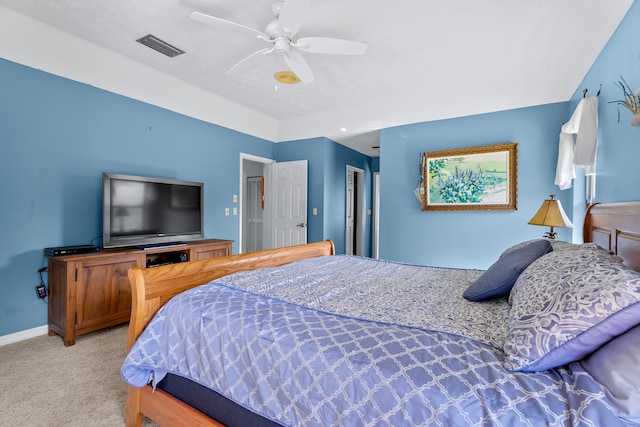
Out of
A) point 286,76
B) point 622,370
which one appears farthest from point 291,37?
point 622,370

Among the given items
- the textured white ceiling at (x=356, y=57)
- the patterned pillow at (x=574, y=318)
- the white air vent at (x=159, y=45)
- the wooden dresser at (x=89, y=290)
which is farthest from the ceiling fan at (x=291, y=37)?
the wooden dresser at (x=89, y=290)

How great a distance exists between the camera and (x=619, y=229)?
63.6 inches

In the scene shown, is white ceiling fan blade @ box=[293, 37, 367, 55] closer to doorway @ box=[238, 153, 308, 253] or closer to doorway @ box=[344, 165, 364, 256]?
doorway @ box=[238, 153, 308, 253]

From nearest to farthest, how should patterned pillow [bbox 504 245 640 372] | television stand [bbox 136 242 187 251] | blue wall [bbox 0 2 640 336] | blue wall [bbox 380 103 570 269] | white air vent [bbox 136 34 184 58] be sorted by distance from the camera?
patterned pillow [bbox 504 245 640 372]
blue wall [bbox 0 2 640 336]
white air vent [bbox 136 34 184 58]
television stand [bbox 136 242 187 251]
blue wall [bbox 380 103 570 269]

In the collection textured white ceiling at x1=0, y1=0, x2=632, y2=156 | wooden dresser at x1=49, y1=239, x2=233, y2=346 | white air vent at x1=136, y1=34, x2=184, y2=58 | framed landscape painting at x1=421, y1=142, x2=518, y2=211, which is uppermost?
white air vent at x1=136, y1=34, x2=184, y2=58

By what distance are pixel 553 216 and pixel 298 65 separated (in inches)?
104

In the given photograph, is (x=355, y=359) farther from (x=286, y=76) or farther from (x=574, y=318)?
(x=286, y=76)

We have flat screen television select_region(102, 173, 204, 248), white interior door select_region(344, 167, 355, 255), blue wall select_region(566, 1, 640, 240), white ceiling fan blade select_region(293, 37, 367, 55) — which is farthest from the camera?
white interior door select_region(344, 167, 355, 255)

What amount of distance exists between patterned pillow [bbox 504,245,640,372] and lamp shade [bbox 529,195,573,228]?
2014 millimetres

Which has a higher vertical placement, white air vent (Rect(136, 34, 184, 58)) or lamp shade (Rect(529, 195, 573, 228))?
white air vent (Rect(136, 34, 184, 58))

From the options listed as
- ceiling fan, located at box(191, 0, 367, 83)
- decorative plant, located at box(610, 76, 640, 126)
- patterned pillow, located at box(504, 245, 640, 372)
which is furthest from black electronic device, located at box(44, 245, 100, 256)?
decorative plant, located at box(610, 76, 640, 126)

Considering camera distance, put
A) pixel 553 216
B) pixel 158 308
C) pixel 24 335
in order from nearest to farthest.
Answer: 1. pixel 158 308
2. pixel 24 335
3. pixel 553 216

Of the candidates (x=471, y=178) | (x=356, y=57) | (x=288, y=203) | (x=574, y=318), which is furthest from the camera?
(x=288, y=203)

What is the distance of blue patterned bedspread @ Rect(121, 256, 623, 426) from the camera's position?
2.47 ft
